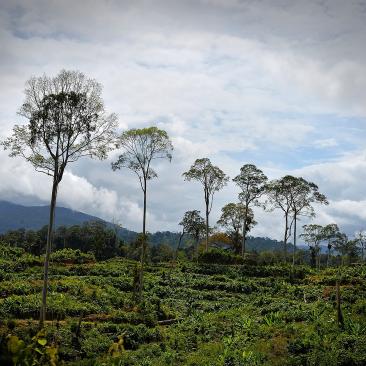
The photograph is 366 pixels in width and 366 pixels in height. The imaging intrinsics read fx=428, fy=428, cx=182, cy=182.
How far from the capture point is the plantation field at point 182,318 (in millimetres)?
17344

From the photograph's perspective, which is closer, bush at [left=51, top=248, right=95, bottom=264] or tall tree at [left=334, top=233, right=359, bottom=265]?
bush at [left=51, top=248, right=95, bottom=264]

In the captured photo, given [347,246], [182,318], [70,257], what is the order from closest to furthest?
[182,318]
[70,257]
[347,246]

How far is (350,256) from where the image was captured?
346 feet

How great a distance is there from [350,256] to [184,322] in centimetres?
8923

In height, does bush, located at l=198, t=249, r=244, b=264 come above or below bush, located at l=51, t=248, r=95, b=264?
above

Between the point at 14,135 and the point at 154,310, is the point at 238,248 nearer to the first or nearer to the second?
the point at 154,310

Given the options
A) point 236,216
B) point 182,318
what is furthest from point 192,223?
point 182,318

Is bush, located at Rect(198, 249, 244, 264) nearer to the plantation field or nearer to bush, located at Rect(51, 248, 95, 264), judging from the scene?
the plantation field

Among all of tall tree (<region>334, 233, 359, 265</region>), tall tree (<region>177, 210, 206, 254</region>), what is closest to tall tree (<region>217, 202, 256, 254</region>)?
tall tree (<region>177, 210, 206, 254</region>)

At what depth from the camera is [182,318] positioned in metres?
28.3

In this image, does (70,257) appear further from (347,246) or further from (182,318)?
(347,246)

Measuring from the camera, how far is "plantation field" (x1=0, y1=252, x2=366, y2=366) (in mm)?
17344

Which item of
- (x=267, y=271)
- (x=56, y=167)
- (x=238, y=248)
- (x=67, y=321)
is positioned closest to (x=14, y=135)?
(x=56, y=167)

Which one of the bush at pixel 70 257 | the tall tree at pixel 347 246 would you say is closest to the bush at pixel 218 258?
the bush at pixel 70 257
